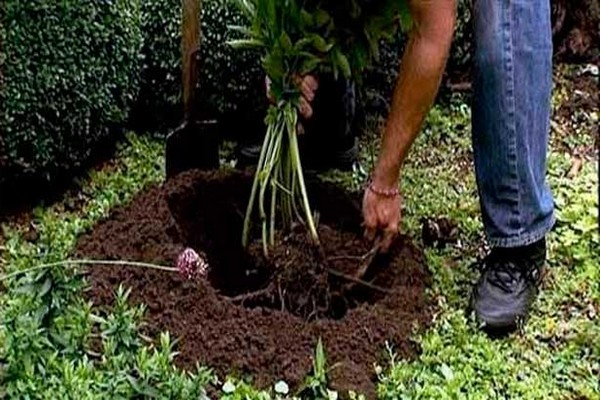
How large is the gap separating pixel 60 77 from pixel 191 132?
0.33 metres

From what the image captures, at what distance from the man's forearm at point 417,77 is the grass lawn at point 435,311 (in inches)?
13.3

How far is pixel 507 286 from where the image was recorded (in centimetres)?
255

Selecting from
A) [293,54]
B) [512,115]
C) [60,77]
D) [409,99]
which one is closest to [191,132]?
[60,77]

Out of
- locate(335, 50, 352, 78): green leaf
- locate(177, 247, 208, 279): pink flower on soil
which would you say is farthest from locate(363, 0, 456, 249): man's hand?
locate(177, 247, 208, 279): pink flower on soil

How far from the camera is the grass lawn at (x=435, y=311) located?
6.77 ft

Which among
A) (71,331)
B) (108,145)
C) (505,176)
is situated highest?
(505,176)

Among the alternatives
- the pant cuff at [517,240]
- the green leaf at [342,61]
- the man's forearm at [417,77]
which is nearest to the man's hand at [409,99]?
the man's forearm at [417,77]

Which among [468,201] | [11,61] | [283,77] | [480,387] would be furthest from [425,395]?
[11,61]

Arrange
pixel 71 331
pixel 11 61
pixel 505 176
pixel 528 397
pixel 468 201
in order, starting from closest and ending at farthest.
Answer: pixel 71 331, pixel 528 397, pixel 505 176, pixel 11 61, pixel 468 201

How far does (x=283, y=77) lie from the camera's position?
2439mm

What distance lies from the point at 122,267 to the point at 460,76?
5.47ft

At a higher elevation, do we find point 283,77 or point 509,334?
point 283,77

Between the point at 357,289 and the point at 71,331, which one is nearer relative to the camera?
the point at 71,331

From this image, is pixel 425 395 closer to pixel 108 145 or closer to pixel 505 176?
pixel 505 176
